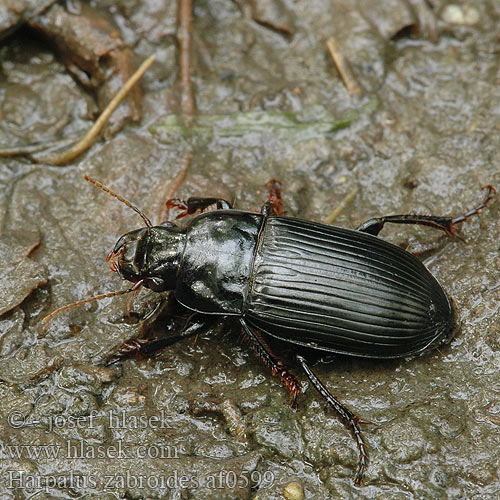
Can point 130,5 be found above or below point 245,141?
above

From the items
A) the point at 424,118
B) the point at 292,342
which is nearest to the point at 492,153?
Result: the point at 424,118

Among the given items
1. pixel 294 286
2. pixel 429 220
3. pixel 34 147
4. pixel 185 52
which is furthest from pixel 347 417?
pixel 185 52

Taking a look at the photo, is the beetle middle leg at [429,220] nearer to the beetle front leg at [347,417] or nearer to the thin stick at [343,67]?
the beetle front leg at [347,417]

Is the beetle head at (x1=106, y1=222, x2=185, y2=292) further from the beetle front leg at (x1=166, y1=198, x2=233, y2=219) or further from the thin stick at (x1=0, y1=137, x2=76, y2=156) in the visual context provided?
the thin stick at (x1=0, y1=137, x2=76, y2=156)

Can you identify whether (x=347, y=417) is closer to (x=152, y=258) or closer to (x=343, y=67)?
(x=152, y=258)

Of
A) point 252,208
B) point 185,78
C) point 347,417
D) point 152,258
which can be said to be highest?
point 185,78

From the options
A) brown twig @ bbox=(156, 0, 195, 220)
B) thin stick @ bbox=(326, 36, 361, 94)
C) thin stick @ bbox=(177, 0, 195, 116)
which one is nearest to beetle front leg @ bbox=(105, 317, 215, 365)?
brown twig @ bbox=(156, 0, 195, 220)

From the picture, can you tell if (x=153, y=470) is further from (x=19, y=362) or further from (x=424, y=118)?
(x=424, y=118)
